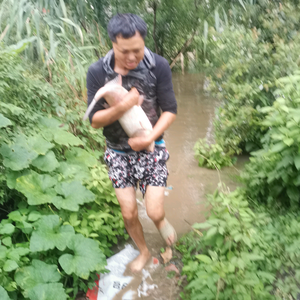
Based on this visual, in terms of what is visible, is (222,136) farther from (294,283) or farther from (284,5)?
(294,283)

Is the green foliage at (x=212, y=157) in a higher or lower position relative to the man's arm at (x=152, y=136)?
lower

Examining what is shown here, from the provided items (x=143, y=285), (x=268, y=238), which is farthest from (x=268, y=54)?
(x=143, y=285)

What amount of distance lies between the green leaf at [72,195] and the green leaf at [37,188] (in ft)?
0.17

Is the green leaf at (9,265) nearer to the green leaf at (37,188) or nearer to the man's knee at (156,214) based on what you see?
the green leaf at (37,188)

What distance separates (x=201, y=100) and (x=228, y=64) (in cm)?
232

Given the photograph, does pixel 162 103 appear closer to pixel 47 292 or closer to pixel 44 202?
pixel 44 202

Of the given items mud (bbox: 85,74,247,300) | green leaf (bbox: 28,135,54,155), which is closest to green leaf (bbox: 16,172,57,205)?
green leaf (bbox: 28,135,54,155)

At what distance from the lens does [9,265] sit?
60.5 inches

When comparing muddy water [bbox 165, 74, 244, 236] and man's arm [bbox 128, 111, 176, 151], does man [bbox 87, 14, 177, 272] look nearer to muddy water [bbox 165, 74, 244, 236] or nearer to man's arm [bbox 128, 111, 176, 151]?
man's arm [bbox 128, 111, 176, 151]

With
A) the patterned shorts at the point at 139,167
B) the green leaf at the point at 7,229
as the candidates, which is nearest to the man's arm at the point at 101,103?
the patterned shorts at the point at 139,167

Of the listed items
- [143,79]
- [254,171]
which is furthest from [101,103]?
[254,171]

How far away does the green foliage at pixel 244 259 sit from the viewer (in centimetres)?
154

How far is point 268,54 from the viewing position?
2.99 m

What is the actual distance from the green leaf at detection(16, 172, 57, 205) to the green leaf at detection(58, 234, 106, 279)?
383mm
